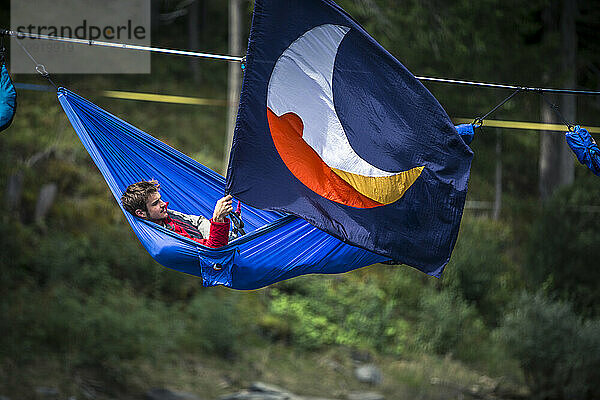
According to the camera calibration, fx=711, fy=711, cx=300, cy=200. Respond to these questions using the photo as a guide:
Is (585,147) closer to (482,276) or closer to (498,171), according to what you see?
(482,276)

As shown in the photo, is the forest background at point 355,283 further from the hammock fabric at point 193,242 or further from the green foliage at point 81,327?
the hammock fabric at point 193,242

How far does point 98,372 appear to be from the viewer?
5.91 meters

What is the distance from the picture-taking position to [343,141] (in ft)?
9.05

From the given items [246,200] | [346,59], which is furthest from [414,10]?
[246,200]

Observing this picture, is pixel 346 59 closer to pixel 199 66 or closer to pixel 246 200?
pixel 246 200

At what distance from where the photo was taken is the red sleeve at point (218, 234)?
8.89 feet

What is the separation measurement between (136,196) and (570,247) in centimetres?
534

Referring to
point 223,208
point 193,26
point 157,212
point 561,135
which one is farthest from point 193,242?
point 193,26

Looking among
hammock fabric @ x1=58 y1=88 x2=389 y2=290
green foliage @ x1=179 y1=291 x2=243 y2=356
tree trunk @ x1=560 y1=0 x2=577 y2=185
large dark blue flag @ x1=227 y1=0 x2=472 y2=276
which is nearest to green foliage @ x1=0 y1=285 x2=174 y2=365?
green foliage @ x1=179 y1=291 x2=243 y2=356

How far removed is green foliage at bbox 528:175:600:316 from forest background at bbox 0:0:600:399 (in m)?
0.02

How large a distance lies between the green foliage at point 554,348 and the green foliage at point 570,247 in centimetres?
37

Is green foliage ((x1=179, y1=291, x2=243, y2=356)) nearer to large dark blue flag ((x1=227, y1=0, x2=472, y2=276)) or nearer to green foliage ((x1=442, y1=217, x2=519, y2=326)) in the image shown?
green foliage ((x1=442, y1=217, x2=519, y2=326))

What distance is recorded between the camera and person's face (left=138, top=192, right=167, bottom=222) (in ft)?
10.0

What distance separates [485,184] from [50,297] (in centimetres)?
558
